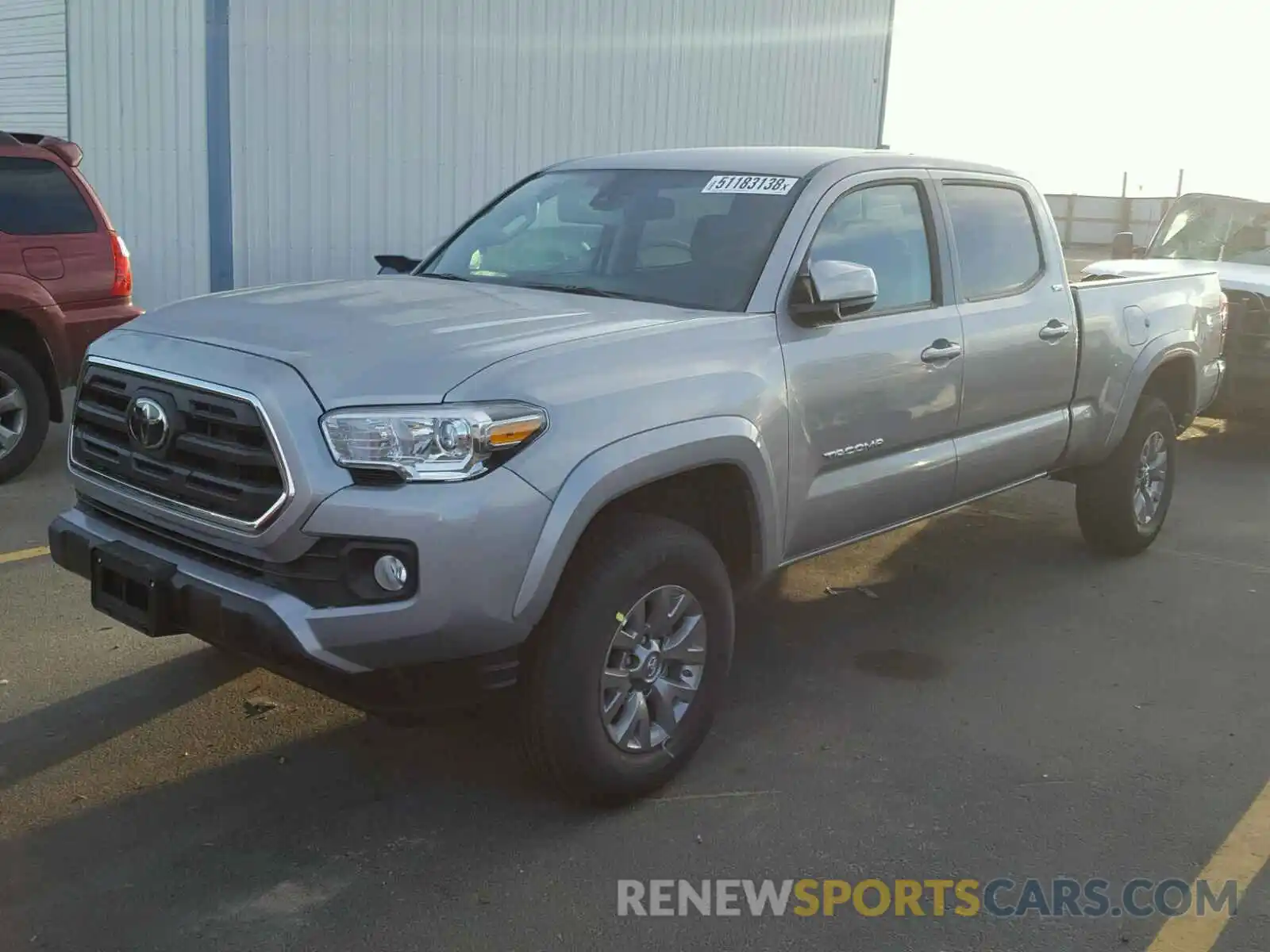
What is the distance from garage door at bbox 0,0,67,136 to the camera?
12.1 m

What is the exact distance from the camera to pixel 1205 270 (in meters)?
8.98

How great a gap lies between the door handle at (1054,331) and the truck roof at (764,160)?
756mm

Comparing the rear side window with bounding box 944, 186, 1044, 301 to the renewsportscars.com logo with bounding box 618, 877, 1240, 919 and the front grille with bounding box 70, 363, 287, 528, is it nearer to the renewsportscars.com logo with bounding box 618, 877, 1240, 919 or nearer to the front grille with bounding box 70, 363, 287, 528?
the renewsportscars.com logo with bounding box 618, 877, 1240, 919

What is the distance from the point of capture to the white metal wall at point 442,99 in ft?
36.6

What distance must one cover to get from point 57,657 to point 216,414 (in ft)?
6.04

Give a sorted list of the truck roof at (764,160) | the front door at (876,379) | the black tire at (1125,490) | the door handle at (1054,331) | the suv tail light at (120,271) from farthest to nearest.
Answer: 1. the suv tail light at (120,271)
2. the black tire at (1125,490)
3. the door handle at (1054,331)
4. the truck roof at (764,160)
5. the front door at (876,379)

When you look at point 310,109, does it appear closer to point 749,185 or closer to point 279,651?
point 749,185

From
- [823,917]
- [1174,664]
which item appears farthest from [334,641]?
[1174,664]

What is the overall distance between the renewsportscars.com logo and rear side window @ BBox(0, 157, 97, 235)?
5708 mm

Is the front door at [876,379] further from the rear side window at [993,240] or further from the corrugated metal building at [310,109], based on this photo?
the corrugated metal building at [310,109]

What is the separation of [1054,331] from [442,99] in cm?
839

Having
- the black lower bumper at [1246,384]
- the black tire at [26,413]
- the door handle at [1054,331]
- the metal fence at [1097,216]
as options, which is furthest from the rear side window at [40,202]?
the metal fence at [1097,216]

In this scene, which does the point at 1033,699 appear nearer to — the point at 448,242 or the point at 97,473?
the point at 448,242

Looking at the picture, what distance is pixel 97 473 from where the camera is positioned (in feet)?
12.0
